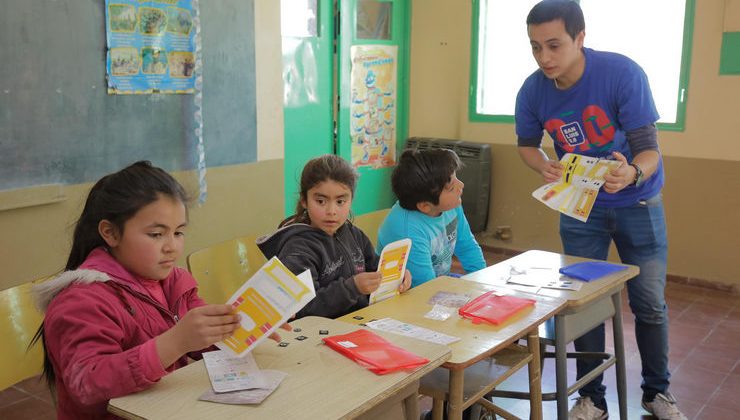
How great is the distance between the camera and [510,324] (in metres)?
2.07

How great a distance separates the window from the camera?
5.09 m

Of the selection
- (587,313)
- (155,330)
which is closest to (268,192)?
(587,313)

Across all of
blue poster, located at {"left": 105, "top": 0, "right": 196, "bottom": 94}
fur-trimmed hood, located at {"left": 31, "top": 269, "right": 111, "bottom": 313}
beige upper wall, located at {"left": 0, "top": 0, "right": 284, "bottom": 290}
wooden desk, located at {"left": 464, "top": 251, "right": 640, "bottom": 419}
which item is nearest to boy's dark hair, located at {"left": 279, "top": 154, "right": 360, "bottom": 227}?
wooden desk, located at {"left": 464, "top": 251, "right": 640, "bottom": 419}

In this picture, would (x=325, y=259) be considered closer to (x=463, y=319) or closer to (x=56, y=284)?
(x=463, y=319)

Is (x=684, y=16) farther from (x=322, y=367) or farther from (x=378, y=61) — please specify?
(x=322, y=367)

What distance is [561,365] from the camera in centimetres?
241

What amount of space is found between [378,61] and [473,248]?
130 inches

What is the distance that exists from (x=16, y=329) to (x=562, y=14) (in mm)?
2111

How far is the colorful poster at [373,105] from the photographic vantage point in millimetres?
5797

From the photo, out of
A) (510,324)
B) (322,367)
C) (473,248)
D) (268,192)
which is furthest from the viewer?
(268,192)

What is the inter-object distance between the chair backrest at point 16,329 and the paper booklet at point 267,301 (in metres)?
0.75

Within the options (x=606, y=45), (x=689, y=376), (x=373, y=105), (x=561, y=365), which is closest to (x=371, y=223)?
(x=561, y=365)

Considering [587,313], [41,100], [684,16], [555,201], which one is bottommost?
[587,313]

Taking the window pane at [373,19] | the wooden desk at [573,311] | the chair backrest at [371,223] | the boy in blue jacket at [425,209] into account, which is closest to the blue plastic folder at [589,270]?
the wooden desk at [573,311]
